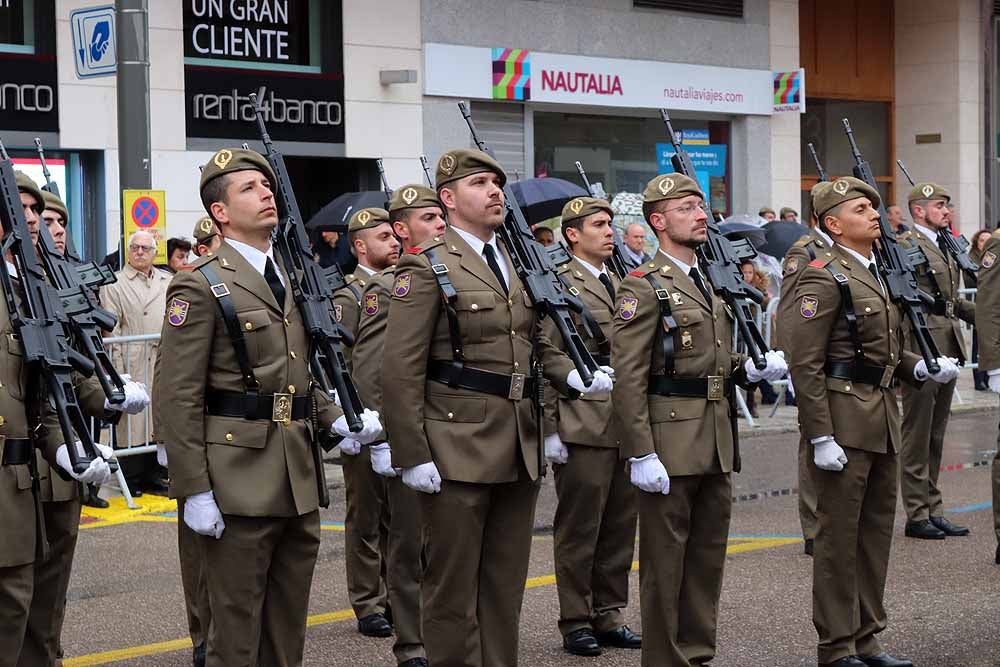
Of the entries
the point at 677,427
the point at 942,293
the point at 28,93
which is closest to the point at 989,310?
the point at 942,293

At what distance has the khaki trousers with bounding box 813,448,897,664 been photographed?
23.1 feet

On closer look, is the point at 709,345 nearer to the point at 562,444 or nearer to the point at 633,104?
the point at 562,444

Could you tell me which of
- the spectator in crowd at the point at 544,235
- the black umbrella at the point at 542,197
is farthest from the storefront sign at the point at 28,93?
the spectator in crowd at the point at 544,235

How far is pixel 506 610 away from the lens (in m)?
6.19

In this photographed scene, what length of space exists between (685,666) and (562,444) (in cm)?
145

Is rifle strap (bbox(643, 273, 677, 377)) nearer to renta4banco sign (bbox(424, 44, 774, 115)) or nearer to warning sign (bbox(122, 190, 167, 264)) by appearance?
warning sign (bbox(122, 190, 167, 264))

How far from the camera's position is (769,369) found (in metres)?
6.98

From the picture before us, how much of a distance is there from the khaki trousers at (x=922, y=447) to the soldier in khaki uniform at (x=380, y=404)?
3826 mm

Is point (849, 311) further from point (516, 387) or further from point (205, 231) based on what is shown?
point (205, 231)

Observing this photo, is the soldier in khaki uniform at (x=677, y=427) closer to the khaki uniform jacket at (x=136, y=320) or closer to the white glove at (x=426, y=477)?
the white glove at (x=426, y=477)

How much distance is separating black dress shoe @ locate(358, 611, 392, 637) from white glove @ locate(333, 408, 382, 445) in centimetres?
218

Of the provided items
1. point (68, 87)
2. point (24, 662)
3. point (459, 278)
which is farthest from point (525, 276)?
point (68, 87)

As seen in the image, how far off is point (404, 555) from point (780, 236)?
1185 cm

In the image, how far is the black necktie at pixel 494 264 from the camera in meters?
6.29
